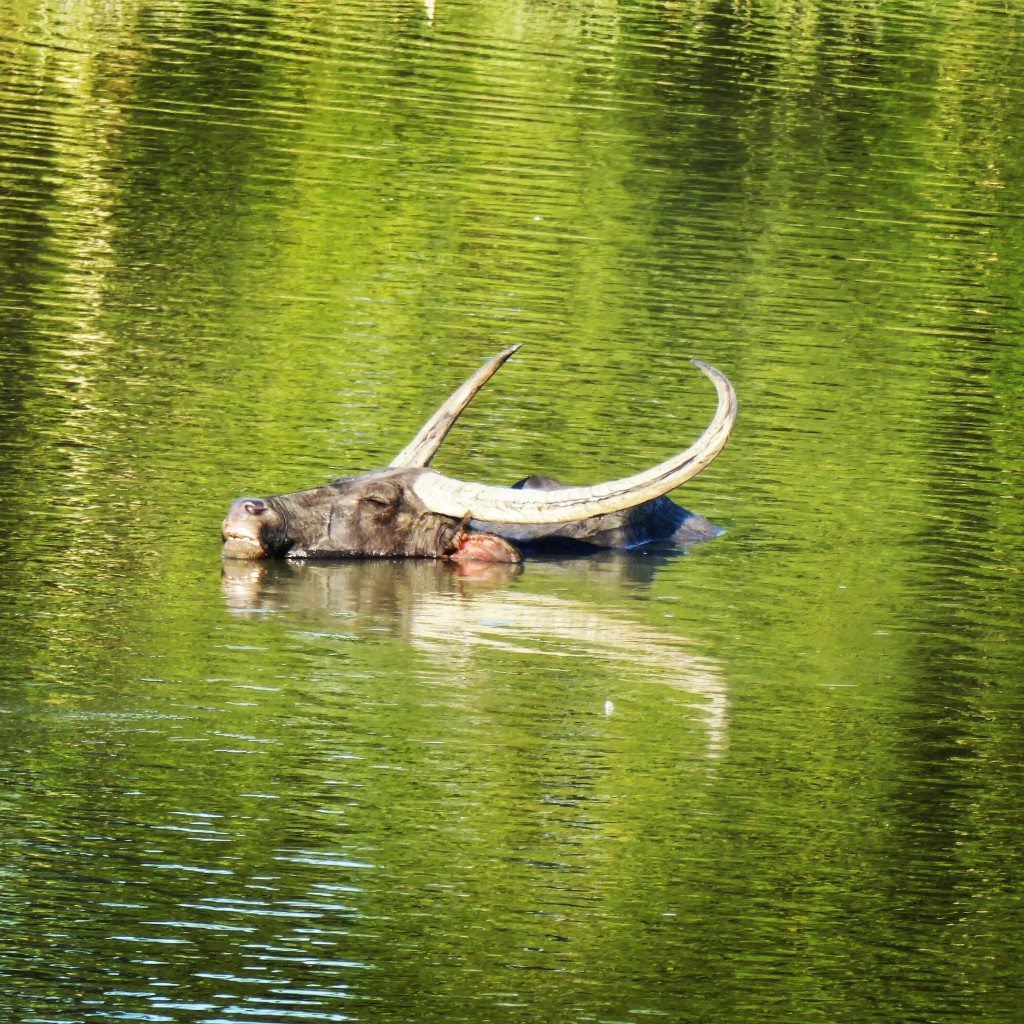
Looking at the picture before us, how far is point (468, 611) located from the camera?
45.4 feet

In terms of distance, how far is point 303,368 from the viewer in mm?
19953

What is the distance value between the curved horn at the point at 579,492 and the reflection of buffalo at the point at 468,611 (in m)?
0.34

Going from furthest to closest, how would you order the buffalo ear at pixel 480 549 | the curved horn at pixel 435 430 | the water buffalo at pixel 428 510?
the curved horn at pixel 435 430 → the buffalo ear at pixel 480 549 → the water buffalo at pixel 428 510

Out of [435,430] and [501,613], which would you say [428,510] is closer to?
[435,430]

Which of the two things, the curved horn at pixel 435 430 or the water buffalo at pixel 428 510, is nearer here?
the water buffalo at pixel 428 510

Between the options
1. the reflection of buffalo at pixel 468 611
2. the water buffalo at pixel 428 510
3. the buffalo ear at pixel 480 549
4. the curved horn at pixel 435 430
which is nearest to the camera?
the reflection of buffalo at pixel 468 611

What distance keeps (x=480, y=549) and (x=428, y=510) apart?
37 centimetres

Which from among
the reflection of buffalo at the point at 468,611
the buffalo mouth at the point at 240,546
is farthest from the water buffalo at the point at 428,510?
the reflection of buffalo at the point at 468,611

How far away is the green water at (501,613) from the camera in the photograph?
954 cm

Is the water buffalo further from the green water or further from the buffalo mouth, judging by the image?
the green water

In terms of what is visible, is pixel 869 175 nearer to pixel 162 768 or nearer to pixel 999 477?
pixel 999 477

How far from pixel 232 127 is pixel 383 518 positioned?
→ 64.3 ft

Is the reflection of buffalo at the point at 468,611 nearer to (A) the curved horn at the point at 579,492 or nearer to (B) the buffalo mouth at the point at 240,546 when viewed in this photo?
(B) the buffalo mouth at the point at 240,546

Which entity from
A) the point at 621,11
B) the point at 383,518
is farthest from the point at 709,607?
the point at 621,11
